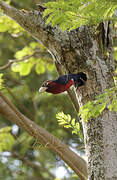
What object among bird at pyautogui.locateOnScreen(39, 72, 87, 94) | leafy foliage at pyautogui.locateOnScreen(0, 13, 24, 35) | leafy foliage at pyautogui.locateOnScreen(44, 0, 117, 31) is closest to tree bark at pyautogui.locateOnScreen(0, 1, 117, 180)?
bird at pyautogui.locateOnScreen(39, 72, 87, 94)

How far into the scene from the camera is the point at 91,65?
153cm

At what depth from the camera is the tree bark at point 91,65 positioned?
1.40m

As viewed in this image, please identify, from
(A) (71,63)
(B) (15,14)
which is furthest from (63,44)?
(B) (15,14)

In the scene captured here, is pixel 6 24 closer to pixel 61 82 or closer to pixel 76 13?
pixel 61 82

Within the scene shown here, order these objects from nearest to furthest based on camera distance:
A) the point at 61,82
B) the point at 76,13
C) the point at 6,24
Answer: the point at 76,13
the point at 61,82
the point at 6,24

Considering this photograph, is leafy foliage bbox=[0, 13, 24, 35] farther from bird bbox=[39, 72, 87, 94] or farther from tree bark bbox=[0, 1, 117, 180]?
bird bbox=[39, 72, 87, 94]

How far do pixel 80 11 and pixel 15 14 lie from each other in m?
0.67

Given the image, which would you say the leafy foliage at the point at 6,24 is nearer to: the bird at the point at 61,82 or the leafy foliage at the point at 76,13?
the bird at the point at 61,82

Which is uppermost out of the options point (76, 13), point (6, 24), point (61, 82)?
point (76, 13)

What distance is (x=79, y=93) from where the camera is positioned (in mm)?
1562

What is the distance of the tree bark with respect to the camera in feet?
4.59

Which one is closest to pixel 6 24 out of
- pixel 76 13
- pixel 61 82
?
pixel 61 82

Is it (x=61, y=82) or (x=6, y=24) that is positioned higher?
(x=6, y=24)

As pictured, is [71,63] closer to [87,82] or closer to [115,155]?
[87,82]
